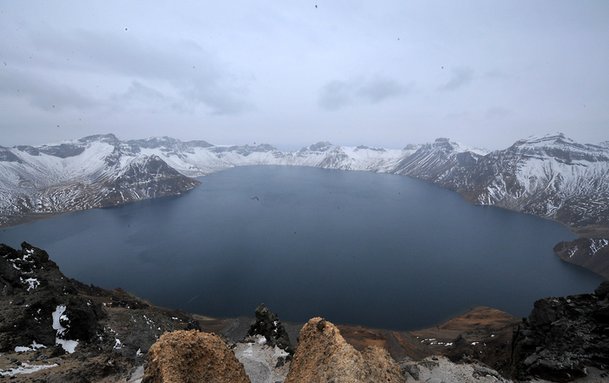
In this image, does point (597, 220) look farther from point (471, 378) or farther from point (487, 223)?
point (471, 378)

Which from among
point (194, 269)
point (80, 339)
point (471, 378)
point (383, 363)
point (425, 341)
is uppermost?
point (383, 363)

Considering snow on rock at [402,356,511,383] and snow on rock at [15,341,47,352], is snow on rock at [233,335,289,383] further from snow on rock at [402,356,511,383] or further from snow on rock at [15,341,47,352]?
snow on rock at [15,341,47,352]

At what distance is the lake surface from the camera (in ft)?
262

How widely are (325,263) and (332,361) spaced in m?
91.3

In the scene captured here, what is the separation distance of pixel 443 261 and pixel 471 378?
305 feet

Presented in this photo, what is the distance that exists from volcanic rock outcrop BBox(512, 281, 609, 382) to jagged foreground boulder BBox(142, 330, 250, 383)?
82.1 ft

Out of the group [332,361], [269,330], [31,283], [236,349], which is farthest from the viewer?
[31,283]

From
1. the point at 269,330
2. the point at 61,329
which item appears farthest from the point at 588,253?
the point at 61,329

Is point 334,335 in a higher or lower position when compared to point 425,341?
higher

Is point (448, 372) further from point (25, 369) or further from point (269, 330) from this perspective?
point (25, 369)

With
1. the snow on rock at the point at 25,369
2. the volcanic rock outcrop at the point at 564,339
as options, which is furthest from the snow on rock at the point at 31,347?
the volcanic rock outcrop at the point at 564,339

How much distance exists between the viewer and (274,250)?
11912cm

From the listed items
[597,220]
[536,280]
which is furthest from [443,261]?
[597,220]

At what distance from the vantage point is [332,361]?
15266mm
